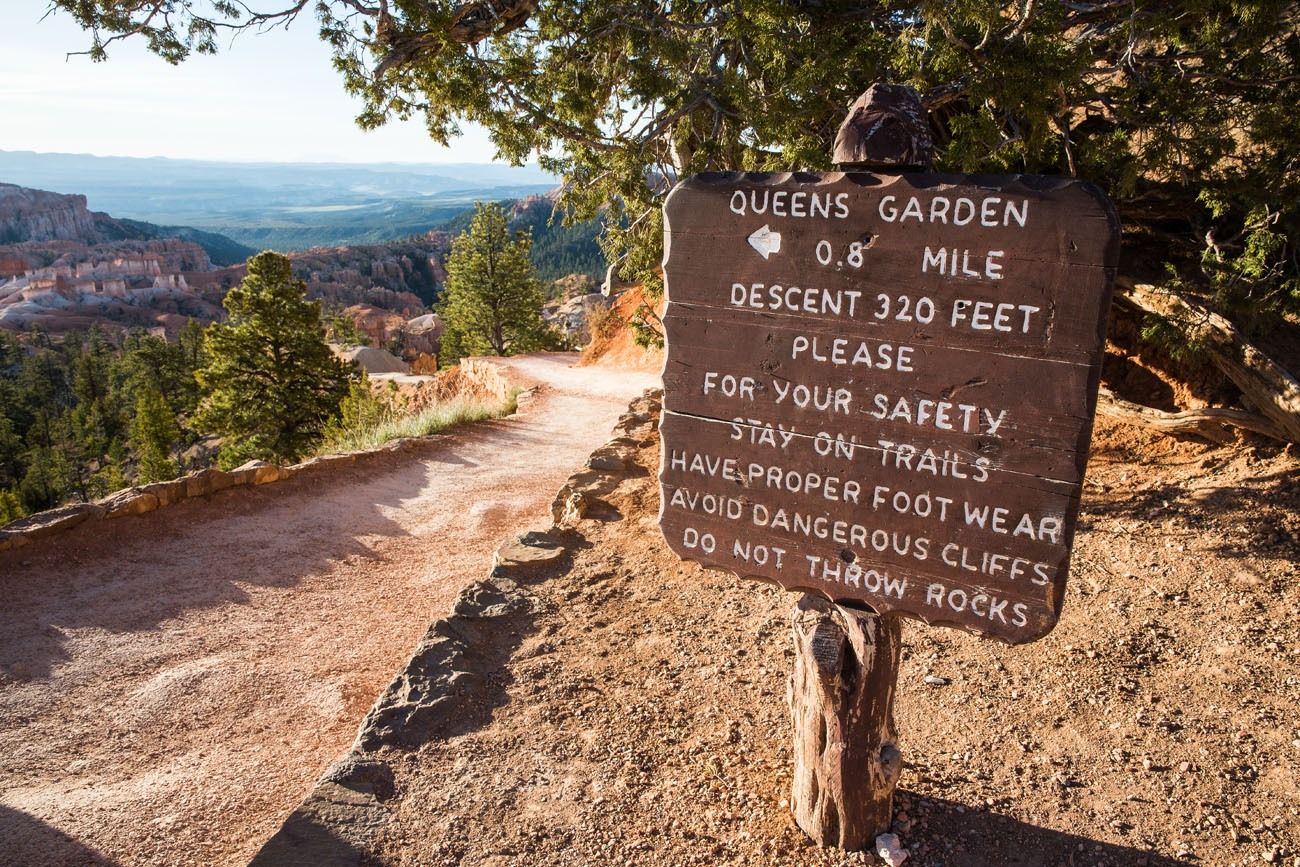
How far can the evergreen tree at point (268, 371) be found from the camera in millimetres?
20406

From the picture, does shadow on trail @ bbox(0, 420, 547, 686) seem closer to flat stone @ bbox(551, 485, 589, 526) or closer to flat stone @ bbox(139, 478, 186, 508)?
flat stone @ bbox(139, 478, 186, 508)

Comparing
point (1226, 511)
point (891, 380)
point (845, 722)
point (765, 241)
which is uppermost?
point (765, 241)

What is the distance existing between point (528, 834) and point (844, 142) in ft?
9.37

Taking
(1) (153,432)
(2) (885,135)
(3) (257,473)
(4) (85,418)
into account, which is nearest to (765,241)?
(2) (885,135)

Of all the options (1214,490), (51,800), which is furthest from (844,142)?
(51,800)

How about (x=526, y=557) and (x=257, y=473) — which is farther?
(x=257, y=473)

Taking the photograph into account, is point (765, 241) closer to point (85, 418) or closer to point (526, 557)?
point (526, 557)

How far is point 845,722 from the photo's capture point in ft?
9.23

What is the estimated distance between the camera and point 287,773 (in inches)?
168

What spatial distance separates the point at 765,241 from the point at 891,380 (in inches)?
22.9

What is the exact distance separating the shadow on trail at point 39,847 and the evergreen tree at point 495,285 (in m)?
29.2

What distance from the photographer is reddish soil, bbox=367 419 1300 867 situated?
3027 millimetres

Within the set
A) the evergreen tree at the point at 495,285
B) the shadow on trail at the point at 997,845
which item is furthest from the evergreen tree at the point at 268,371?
the shadow on trail at the point at 997,845

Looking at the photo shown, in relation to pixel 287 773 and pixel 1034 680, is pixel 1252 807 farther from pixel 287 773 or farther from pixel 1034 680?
pixel 287 773
